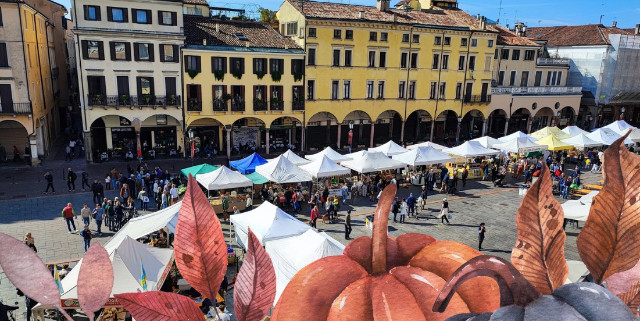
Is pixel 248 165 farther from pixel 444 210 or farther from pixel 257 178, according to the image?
pixel 444 210

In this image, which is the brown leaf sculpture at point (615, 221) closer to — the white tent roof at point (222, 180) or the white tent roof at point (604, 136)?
the white tent roof at point (222, 180)

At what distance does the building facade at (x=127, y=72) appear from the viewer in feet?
93.3

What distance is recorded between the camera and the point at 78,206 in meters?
21.9

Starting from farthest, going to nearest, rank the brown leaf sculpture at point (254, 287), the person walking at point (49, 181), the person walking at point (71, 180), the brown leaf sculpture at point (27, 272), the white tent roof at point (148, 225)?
the person walking at point (71, 180)
the person walking at point (49, 181)
the white tent roof at point (148, 225)
the brown leaf sculpture at point (254, 287)
the brown leaf sculpture at point (27, 272)

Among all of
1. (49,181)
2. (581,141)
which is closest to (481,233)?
(581,141)

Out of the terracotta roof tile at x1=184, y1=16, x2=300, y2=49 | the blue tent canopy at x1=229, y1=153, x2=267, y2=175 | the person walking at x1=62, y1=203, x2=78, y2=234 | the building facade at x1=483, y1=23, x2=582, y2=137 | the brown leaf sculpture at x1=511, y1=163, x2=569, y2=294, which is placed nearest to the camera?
the brown leaf sculpture at x1=511, y1=163, x2=569, y2=294

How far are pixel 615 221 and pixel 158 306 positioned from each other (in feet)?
7.73

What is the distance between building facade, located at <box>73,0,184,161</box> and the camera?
93.3ft

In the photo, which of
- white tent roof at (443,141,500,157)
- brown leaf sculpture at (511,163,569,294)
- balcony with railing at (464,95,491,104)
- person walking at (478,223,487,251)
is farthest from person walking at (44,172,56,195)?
balcony with railing at (464,95,491,104)

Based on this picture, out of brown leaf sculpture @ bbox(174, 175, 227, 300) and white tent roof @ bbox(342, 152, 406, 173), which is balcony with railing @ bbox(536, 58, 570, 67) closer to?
white tent roof @ bbox(342, 152, 406, 173)

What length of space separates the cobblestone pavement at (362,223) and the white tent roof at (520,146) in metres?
4.40

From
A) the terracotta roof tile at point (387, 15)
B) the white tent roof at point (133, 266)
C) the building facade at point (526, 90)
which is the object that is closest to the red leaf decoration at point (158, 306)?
the white tent roof at point (133, 266)

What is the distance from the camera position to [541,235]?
6.97 ft

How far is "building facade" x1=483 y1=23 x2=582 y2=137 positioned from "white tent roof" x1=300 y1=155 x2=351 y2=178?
83.4 ft
